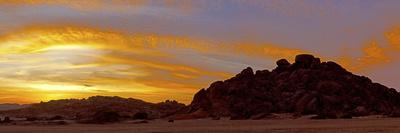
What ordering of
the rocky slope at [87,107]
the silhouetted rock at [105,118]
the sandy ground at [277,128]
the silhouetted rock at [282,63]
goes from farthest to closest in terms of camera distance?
the rocky slope at [87,107], the silhouetted rock at [282,63], the silhouetted rock at [105,118], the sandy ground at [277,128]

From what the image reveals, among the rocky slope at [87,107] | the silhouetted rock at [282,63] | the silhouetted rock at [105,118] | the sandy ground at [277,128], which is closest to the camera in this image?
the sandy ground at [277,128]

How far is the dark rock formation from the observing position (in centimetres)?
5350

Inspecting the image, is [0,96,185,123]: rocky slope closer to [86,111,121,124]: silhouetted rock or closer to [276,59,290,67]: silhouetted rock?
[276,59,290,67]: silhouetted rock

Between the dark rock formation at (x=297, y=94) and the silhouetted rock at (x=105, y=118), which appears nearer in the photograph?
the silhouetted rock at (x=105, y=118)

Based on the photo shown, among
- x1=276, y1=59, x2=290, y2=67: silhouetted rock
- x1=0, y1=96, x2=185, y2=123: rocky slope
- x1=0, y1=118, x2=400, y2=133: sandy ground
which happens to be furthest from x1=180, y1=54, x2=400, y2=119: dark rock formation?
x1=0, y1=96, x2=185, y2=123: rocky slope

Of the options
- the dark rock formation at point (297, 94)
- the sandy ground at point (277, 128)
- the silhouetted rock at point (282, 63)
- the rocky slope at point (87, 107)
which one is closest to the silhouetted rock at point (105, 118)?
the dark rock formation at point (297, 94)

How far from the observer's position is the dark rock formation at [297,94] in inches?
2106

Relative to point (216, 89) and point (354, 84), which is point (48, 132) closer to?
point (216, 89)

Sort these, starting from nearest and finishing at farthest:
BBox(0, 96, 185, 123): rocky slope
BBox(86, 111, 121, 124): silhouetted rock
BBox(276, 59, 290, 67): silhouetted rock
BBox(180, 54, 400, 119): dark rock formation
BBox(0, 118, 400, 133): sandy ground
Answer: BBox(0, 118, 400, 133): sandy ground, BBox(86, 111, 121, 124): silhouetted rock, BBox(180, 54, 400, 119): dark rock formation, BBox(276, 59, 290, 67): silhouetted rock, BBox(0, 96, 185, 123): rocky slope

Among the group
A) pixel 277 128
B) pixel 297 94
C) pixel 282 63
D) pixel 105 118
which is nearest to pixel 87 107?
pixel 282 63

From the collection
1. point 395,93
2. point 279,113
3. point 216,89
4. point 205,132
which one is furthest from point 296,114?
point 205,132

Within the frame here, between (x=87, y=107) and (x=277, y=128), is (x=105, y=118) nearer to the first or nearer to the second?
(x=277, y=128)

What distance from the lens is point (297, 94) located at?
5669 cm

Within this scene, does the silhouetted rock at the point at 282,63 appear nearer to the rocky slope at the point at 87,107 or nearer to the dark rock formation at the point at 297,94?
the dark rock formation at the point at 297,94
